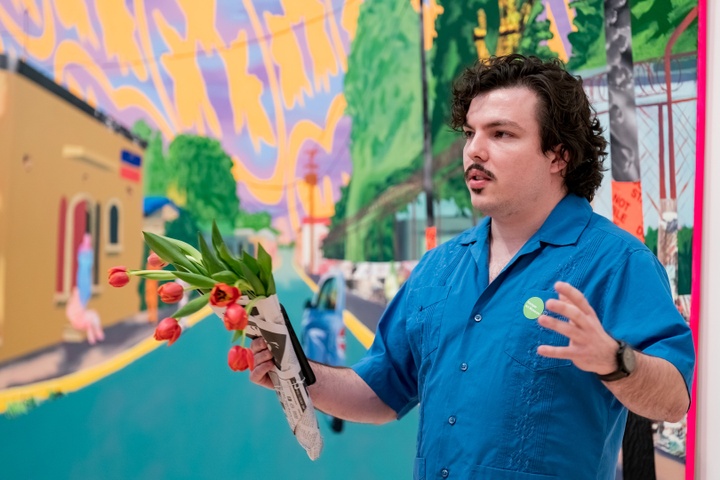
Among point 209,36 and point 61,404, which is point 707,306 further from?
point 61,404

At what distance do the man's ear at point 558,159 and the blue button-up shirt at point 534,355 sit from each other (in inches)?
2.7

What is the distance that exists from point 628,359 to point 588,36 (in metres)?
1.82

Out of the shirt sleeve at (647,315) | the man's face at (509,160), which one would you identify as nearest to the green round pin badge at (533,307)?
the shirt sleeve at (647,315)

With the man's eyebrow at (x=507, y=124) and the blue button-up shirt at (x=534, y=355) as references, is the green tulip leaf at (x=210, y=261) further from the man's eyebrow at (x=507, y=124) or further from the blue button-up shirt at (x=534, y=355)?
the man's eyebrow at (x=507, y=124)

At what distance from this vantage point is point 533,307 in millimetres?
1336

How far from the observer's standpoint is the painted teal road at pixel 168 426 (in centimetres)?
300

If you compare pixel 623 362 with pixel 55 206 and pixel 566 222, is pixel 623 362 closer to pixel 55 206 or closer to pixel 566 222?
pixel 566 222

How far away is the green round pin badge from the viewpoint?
1.33 metres

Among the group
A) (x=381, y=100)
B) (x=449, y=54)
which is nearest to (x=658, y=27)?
(x=449, y=54)

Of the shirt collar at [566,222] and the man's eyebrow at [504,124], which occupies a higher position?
the man's eyebrow at [504,124]

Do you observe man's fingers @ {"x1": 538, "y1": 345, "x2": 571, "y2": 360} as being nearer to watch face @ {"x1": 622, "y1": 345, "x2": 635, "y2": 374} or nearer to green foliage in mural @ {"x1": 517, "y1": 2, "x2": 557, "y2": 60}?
watch face @ {"x1": 622, "y1": 345, "x2": 635, "y2": 374}

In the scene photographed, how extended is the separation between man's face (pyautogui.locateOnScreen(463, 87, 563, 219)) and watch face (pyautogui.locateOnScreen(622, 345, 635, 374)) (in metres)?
0.46

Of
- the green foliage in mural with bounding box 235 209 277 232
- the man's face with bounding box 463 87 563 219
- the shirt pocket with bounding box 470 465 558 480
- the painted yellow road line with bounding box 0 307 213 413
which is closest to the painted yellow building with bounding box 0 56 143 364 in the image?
the painted yellow road line with bounding box 0 307 213 413

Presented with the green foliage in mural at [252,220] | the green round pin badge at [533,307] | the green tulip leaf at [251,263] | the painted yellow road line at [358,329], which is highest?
the green foliage in mural at [252,220]
